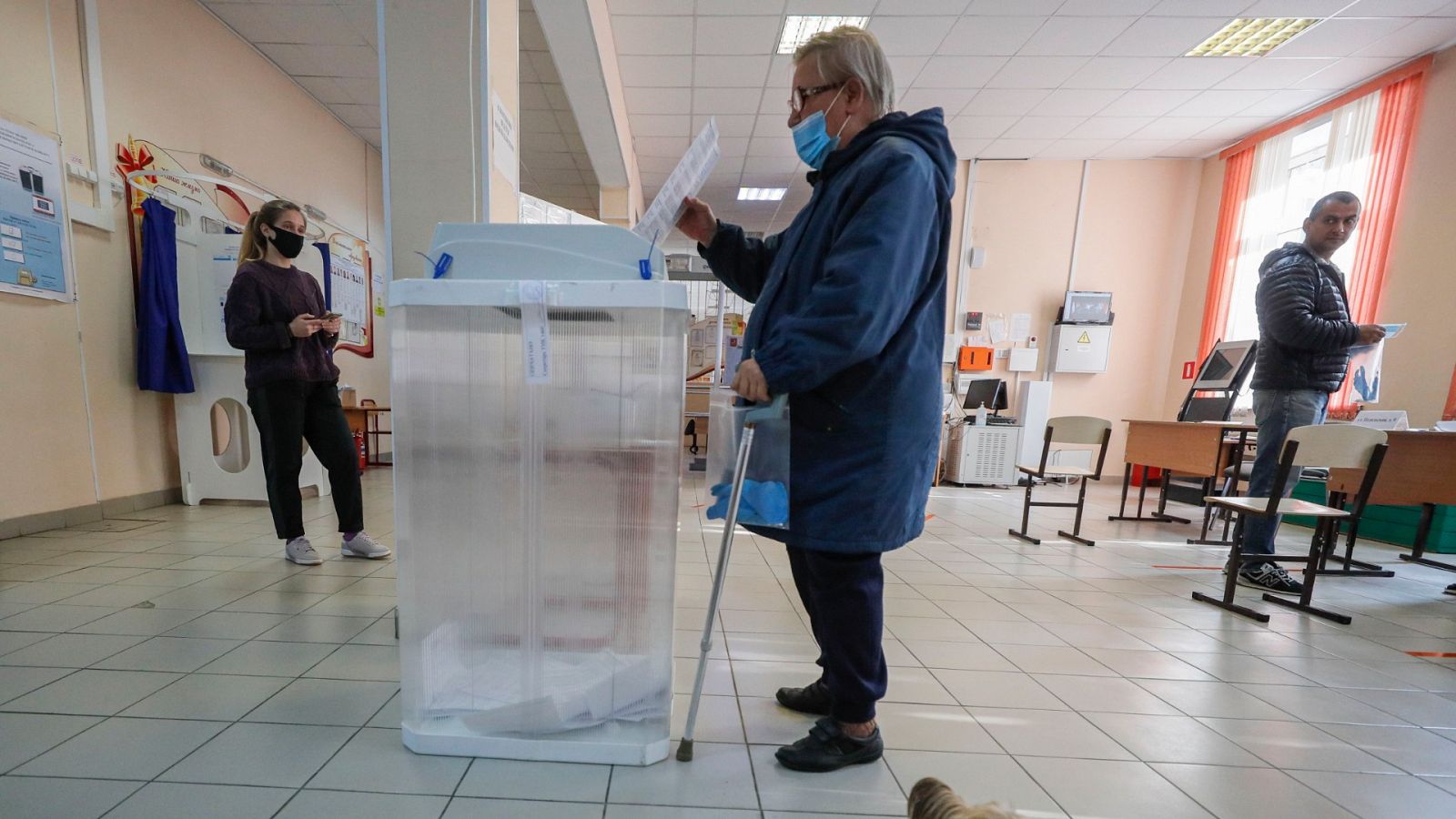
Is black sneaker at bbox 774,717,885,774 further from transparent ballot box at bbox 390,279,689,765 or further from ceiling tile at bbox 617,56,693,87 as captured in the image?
ceiling tile at bbox 617,56,693,87

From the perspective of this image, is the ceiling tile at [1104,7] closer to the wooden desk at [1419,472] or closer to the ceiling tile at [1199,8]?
the ceiling tile at [1199,8]

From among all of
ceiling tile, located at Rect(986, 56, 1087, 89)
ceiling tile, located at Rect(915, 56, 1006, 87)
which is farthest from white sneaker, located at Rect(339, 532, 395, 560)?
ceiling tile, located at Rect(986, 56, 1087, 89)

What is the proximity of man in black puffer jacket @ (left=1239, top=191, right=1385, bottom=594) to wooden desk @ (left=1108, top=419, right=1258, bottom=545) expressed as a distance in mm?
642

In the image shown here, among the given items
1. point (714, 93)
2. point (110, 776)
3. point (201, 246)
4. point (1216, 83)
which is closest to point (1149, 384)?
point (1216, 83)

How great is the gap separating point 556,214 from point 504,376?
3.86 feet

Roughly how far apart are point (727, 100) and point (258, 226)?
3.77 m

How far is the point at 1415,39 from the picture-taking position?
3.75 meters

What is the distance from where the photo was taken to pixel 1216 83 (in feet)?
14.5

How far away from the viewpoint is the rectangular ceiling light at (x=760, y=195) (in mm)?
7032

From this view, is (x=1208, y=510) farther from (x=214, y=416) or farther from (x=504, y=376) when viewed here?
(x=214, y=416)

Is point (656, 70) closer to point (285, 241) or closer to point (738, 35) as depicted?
point (738, 35)

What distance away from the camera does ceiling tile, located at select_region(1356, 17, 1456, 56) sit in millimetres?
3596

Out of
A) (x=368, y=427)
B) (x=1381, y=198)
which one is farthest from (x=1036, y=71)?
(x=368, y=427)

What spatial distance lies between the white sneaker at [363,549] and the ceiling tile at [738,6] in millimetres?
3633
